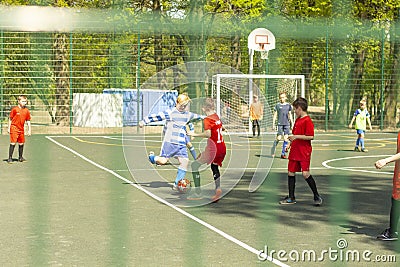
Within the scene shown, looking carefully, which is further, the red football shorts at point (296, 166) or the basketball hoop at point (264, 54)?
the basketball hoop at point (264, 54)

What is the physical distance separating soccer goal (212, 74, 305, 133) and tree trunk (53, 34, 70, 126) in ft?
20.5

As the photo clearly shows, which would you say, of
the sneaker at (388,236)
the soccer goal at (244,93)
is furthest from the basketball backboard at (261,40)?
the sneaker at (388,236)

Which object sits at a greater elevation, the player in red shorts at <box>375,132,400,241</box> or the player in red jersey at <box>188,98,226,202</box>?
the player in red jersey at <box>188,98,226,202</box>

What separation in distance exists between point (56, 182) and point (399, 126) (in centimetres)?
2382

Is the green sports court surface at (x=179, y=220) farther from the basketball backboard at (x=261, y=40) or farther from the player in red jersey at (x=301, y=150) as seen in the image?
the basketball backboard at (x=261, y=40)

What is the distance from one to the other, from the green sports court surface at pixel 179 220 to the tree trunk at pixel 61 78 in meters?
15.4

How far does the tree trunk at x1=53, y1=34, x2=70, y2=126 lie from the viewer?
33.2 m

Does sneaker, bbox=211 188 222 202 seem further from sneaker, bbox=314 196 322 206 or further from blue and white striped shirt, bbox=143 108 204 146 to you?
sneaker, bbox=314 196 322 206

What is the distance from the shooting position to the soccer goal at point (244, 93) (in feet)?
103

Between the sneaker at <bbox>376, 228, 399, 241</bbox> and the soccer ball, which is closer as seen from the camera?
the sneaker at <bbox>376, 228, 399, 241</bbox>

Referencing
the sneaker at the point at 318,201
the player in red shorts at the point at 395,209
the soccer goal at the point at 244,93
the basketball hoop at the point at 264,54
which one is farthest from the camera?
the basketball hoop at the point at 264,54

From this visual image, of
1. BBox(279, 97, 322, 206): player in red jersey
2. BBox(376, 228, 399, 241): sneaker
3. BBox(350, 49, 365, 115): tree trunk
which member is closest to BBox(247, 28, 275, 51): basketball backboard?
BBox(350, 49, 365, 115): tree trunk

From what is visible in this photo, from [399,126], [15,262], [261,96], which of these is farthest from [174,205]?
[399,126]

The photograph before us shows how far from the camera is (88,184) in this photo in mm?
14422
